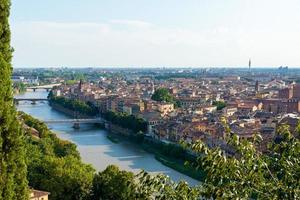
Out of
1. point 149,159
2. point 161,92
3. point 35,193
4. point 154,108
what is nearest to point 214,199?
point 35,193

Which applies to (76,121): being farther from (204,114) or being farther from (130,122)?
(204,114)

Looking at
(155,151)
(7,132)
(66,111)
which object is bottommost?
(66,111)

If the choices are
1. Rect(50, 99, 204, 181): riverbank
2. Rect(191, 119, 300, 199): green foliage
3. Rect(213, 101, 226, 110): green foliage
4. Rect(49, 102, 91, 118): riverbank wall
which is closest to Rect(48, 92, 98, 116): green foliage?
Rect(49, 102, 91, 118): riverbank wall

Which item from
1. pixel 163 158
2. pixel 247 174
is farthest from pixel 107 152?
pixel 247 174

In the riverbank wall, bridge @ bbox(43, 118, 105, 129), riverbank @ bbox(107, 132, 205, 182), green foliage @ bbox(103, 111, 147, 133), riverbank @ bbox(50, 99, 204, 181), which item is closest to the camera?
riverbank @ bbox(107, 132, 205, 182)

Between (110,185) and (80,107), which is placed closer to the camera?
(110,185)

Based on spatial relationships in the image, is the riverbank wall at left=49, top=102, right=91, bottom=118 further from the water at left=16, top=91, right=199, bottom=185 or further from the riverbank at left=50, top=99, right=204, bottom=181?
the riverbank at left=50, top=99, right=204, bottom=181
